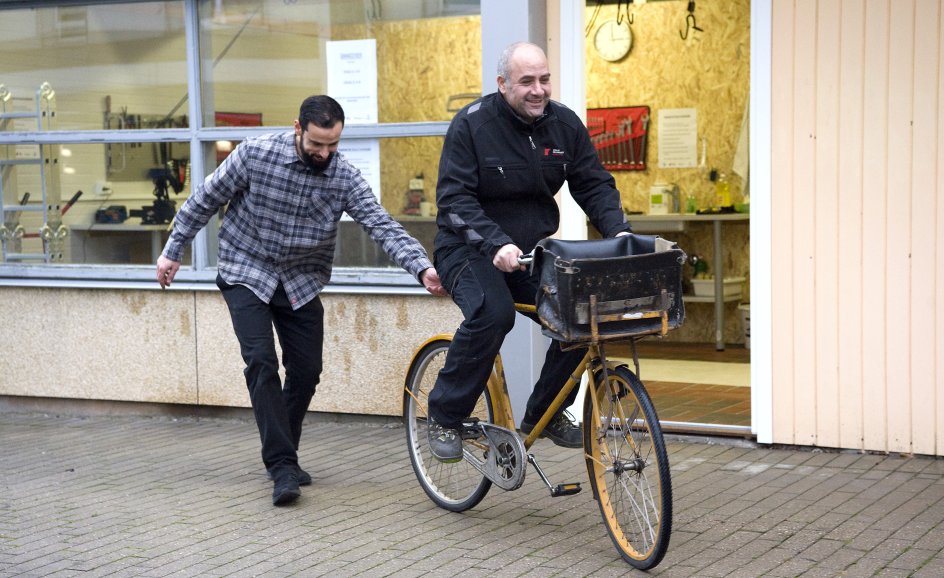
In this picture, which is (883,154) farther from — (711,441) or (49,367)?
(49,367)

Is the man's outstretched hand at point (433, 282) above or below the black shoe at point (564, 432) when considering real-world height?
above

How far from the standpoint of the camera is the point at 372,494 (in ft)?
20.1

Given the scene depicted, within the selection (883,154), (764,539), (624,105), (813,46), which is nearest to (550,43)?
(813,46)

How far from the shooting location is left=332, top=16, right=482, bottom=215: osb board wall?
7.60 metres

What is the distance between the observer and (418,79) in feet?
25.3

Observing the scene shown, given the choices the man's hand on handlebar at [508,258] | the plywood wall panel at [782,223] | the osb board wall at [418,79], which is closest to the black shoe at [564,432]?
the man's hand on handlebar at [508,258]

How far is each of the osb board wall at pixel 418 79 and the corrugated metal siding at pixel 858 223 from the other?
1894 mm

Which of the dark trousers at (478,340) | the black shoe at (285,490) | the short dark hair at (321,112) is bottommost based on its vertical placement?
the black shoe at (285,490)

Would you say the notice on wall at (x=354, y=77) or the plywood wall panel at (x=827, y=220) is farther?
the notice on wall at (x=354, y=77)

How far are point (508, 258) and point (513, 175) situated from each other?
55 centimetres

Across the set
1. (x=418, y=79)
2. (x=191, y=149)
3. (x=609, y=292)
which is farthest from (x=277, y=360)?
(x=191, y=149)

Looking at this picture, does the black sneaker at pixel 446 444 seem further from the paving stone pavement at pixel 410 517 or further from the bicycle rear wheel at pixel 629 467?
the bicycle rear wheel at pixel 629 467

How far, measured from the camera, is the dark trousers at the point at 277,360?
599 cm

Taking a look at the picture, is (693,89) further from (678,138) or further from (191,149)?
(191,149)
